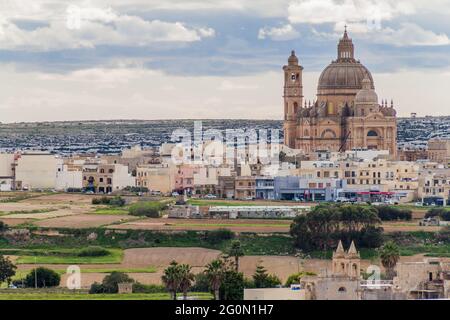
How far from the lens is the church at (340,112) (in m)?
61.7

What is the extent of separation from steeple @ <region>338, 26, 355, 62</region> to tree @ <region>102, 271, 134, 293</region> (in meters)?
39.2

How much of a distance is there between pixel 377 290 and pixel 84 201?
3140 cm

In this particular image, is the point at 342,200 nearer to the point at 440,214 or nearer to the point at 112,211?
the point at 440,214

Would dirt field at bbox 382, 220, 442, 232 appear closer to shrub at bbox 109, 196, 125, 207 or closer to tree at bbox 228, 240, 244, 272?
tree at bbox 228, 240, 244, 272

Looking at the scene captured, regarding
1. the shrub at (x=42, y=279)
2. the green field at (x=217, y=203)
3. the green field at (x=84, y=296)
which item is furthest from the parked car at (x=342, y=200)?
the green field at (x=84, y=296)

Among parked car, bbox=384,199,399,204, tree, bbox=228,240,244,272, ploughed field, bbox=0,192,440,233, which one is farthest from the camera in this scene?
parked car, bbox=384,199,399,204

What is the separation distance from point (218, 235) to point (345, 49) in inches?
1244

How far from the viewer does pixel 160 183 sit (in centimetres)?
5244

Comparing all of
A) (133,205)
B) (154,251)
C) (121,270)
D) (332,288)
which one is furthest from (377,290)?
(133,205)

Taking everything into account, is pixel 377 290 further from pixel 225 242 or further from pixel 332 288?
pixel 225 242

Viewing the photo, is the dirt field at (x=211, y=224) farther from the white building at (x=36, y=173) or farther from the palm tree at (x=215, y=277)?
the white building at (x=36, y=173)

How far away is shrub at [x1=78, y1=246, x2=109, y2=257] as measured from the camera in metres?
32.2

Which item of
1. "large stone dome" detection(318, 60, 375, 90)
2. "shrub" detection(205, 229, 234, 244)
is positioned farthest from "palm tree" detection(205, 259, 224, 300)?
"large stone dome" detection(318, 60, 375, 90)

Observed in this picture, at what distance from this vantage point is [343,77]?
64.6 metres
